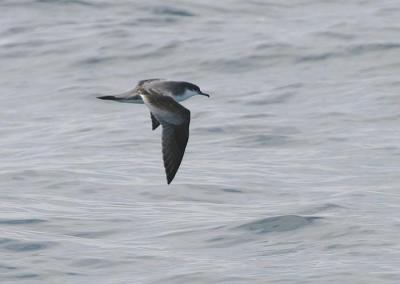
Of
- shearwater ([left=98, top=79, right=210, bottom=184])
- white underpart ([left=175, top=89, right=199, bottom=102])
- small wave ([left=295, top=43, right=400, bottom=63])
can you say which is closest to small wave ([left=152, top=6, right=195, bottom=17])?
small wave ([left=295, top=43, right=400, bottom=63])

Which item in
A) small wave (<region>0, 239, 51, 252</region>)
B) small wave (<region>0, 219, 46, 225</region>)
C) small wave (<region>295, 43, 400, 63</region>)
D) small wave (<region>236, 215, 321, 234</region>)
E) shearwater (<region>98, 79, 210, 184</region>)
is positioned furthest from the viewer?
small wave (<region>295, 43, 400, 63</region>)

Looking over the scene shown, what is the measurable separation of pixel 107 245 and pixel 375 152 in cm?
449

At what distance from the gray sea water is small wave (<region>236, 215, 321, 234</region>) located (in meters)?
0.03

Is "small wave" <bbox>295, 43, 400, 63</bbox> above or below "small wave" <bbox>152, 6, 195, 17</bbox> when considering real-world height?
above

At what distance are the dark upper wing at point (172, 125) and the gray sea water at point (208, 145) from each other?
931mm

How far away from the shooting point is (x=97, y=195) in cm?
1428

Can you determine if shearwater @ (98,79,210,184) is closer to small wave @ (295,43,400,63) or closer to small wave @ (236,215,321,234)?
small wave @ (236,215,321,234)

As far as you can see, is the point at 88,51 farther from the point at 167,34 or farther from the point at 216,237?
the point at 216,237

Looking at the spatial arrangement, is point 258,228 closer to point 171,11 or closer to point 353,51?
point 353,51

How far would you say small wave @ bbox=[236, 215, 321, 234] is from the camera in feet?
41.4

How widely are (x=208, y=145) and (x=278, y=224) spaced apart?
3664mm

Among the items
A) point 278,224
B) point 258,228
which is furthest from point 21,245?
point 278,224

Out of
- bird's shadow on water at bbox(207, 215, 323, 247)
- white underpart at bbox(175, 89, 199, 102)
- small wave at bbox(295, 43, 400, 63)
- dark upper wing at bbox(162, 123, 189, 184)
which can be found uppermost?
white underpart at bbox(175, 89, 199, 102)

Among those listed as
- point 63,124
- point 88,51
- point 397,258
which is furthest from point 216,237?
point 88,51
